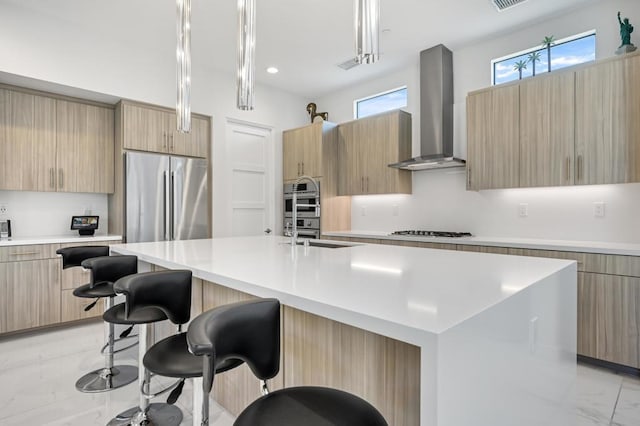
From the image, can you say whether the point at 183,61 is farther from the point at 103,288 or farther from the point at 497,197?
the point at 497,197

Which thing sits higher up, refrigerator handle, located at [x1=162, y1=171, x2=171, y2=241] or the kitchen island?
refrigerator handle, located at [x1=162, y1=171, x2=171, y2=241]

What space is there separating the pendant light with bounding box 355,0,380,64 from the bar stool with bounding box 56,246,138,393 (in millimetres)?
1879

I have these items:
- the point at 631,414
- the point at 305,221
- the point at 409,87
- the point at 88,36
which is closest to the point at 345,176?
the point at 305,221

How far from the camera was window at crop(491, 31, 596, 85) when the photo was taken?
3.23 meters

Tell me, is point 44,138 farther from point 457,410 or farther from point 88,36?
point 457,410

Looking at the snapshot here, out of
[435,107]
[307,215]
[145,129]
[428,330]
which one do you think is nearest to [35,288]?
[145,129]

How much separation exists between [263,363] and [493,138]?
129 inches

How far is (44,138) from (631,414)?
5403 mm

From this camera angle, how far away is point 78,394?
7.38 feet

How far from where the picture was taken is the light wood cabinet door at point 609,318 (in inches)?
98.0

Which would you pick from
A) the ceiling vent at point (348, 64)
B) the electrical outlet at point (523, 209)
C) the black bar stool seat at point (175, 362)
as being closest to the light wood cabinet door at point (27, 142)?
the black bar stool seat at point (175, 362)

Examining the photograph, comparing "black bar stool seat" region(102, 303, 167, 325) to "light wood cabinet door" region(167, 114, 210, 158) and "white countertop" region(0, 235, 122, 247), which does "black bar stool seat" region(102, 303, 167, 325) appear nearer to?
"white countertop" region(0, 235, 122, 247)

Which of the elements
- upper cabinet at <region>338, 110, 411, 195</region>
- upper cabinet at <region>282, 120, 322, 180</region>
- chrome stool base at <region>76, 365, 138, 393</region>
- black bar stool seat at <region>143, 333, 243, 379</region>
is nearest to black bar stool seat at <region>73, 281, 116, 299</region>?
chrome stool base at <region>76, 365, 138, 393</region>

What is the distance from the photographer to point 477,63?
394 cm
